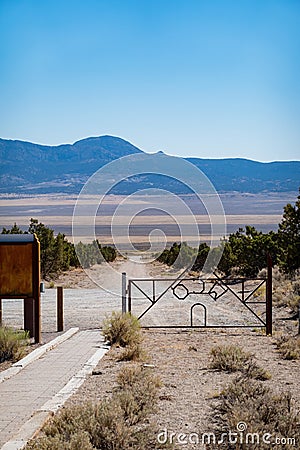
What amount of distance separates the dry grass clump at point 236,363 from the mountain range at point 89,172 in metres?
65.8

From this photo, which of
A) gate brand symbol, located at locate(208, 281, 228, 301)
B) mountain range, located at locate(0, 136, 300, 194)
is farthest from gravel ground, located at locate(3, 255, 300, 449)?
mountain range, located at locate(0, 136, 300, 194)

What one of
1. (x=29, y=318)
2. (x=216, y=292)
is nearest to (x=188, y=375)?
(x=29, y=318)

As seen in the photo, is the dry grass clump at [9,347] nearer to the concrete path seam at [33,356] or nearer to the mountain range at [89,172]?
the concrete path seam at [33,356]

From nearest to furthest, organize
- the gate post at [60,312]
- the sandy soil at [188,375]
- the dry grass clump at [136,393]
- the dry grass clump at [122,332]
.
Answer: the dry grass clump at [136,393] < the sandy soil at [188,375] < the dry grass clump at [122,332] < the gate post at [60,312]

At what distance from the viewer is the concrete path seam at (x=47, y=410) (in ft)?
19.4

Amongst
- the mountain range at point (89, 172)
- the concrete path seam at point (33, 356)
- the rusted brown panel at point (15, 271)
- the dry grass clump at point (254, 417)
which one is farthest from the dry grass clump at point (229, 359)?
the mountain range at point (89, 172)

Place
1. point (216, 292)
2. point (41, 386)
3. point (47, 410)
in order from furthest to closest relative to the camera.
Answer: point (216, 292) → point (41, 386) → point (47, 410)

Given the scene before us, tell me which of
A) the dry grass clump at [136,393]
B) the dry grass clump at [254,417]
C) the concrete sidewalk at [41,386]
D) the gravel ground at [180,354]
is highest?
the dry grass clump at [254,417]

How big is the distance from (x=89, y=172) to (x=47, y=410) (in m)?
110

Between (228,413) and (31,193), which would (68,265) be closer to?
(228,413)

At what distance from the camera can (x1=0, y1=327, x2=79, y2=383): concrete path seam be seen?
9.35 m

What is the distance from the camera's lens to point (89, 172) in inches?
4582

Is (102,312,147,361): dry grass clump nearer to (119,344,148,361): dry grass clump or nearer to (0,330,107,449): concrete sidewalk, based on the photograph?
(0,330,107,449): concrete sidewalk

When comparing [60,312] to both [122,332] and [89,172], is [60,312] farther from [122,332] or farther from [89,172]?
[89,172]
